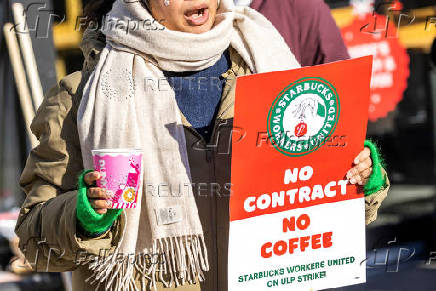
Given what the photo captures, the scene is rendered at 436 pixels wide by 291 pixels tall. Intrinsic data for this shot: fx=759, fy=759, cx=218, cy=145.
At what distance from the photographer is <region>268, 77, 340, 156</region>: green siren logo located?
6.24 feet

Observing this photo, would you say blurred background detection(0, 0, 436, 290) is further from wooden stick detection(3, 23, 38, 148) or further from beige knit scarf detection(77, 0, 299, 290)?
beige knit scarf detection(77, 0, 299, 290)

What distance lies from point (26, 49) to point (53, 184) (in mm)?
1395

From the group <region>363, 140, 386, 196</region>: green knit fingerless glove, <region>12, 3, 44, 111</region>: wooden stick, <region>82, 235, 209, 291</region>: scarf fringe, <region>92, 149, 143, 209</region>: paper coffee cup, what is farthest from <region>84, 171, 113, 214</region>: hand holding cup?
<region>12, 3, 44, 111</region>: wooden stick

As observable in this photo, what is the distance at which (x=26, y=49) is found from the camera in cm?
320

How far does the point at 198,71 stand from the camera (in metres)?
→ 2.08

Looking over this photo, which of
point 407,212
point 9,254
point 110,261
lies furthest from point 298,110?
point 407,212

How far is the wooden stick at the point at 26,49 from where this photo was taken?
3156 millimetres

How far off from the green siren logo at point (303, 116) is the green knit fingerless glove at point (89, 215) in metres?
0.44

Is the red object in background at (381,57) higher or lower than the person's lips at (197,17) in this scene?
lower

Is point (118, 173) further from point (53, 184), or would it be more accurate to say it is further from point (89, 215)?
point (53, 184)

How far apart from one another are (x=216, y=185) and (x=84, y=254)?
38 centimetres

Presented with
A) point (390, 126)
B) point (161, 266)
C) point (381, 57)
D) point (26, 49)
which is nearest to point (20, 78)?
point (26, 49)

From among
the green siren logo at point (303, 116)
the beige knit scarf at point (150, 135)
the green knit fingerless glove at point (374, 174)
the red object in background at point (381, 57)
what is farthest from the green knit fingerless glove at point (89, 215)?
the red object in background at point (381, 57)

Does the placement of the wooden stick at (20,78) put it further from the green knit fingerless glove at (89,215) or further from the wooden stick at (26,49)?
the green knit fingerless glove at (89,215)
